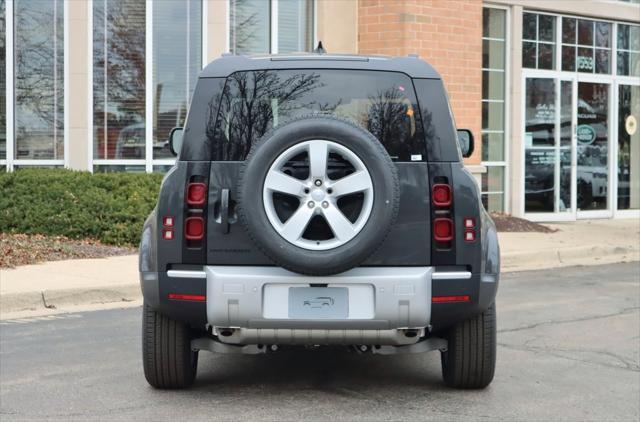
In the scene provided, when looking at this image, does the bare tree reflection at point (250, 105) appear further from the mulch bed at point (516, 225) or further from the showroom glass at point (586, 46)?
the showroom glass at point (586, 46)

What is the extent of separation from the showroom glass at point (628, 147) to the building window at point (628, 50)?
0.32m

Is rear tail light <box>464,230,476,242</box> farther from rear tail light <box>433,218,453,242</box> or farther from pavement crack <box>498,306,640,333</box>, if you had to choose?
pavement crack <box>498,306,640,333</box>

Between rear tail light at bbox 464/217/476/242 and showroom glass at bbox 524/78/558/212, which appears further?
showroom glass at bbox 524/78/558/212

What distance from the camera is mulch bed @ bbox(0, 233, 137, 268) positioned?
1117 centimetres

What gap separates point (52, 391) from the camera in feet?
19.6

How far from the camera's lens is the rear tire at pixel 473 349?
573 centimetres

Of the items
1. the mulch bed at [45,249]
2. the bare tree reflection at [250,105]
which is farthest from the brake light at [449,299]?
the mulch bed at [45,249]

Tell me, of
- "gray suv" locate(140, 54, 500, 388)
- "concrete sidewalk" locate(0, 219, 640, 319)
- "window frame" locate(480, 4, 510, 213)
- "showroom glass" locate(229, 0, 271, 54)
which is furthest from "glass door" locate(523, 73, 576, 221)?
"gray suv" locate(140, 54, 500, 388)

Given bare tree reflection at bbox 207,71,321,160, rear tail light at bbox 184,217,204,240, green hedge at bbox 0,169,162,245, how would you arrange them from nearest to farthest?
rear tail light at bbox 184,217,204,240 → bare tree reflection at bbox 207,71,321,160 → green hedge at bbox 0,169,162,245

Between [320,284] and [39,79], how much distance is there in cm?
1030

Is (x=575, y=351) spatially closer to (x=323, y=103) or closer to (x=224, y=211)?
(x=323, y=103)

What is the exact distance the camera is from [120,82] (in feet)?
48.5

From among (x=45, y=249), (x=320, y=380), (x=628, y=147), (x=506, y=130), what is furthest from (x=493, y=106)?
(x=320, y=380)

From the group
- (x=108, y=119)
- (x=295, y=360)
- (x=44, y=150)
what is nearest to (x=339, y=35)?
(x=108, y=119)
